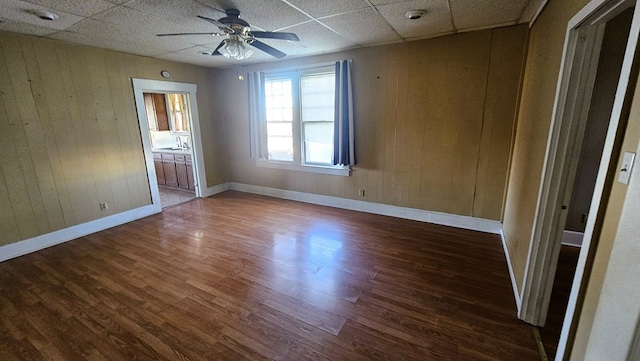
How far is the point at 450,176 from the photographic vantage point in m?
3.60

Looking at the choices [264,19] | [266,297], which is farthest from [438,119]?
[266,297]

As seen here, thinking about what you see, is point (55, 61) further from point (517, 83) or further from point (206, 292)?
point (517, 83)

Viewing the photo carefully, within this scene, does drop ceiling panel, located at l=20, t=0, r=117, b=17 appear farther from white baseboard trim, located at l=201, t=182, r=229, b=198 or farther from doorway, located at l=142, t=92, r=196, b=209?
white baseboard trim, located at l=201, t=182, r=229, b=198

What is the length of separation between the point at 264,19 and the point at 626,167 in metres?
2.87

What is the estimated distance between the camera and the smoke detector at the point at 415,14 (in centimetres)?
253

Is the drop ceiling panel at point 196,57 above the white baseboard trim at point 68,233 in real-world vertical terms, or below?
above

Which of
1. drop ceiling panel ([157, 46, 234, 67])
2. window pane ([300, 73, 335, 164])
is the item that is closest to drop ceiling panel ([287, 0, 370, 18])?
window pane ([300, 73, 335, 164])

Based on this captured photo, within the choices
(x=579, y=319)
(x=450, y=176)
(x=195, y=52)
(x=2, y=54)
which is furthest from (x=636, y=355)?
(x=2, y=54)

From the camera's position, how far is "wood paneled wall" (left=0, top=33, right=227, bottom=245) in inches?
118

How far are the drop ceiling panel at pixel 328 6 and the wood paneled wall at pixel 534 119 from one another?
1.47 metres

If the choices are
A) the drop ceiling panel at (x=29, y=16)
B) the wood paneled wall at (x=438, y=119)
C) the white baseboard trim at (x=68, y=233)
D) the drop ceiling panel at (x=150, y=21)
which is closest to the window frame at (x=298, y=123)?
the wood paneled wall at (x=438, y=119)

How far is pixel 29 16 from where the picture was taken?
A: 2.44 m

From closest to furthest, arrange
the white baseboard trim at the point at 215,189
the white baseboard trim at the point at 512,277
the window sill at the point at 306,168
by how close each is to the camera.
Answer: the white baseboard trim at the point at 512,277 < the window sill at the point at 306,168 < the white baseboard trim at the point at 215,189

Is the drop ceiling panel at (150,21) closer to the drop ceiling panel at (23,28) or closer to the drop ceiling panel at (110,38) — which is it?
the drop ceiling panel at (110,38)
